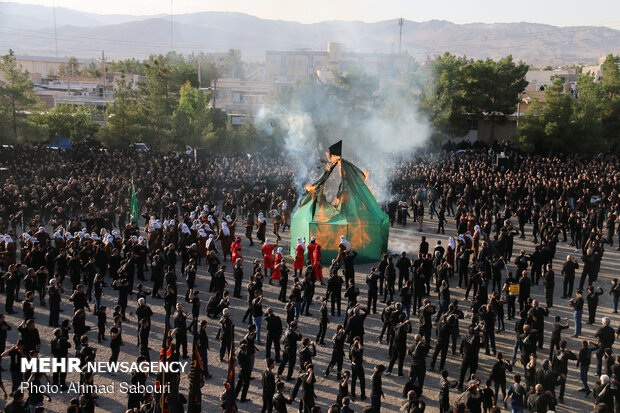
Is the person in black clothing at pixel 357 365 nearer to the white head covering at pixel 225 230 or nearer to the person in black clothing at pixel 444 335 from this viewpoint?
the person in black clothing at pixel 444 335

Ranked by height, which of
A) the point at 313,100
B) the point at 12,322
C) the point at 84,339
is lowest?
the point at 12,322

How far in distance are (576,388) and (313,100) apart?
35.3 metres

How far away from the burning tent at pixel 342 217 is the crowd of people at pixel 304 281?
0.53 m

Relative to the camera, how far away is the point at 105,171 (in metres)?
30.2

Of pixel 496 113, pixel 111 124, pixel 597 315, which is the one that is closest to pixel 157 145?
pixel 111 124

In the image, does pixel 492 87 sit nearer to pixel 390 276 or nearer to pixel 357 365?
pixel 390 276

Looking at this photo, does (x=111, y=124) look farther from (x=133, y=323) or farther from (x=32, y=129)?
(x=133, y=323)

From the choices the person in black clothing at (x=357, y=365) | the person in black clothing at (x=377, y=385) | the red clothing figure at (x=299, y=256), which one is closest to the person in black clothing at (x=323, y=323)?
the person in black clothing at (x=357, y=365)

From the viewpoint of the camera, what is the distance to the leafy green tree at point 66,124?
4109 cm

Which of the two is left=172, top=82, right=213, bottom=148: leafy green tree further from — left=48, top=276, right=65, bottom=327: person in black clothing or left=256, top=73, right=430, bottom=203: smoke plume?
left=48, top=276, right=65, bottom=327: person in black clothing

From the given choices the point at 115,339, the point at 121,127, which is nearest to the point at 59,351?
the point at 115,339

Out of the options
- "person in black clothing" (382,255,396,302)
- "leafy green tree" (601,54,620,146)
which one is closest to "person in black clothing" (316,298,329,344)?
"person in black clothing" (382,255,396,302)

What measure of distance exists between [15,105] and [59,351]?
1229 inches

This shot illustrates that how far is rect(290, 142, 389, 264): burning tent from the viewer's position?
18422 mm
